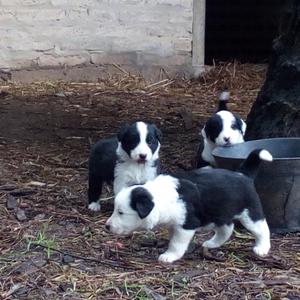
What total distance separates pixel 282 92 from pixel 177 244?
213 centimetres

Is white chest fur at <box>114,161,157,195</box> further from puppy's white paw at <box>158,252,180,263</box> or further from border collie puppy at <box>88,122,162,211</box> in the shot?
puppy's white paw at <box>158,252,180,263</box>

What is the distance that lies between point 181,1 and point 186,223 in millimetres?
7178

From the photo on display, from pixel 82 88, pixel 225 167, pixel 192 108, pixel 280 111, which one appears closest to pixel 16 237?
pixel 225 167

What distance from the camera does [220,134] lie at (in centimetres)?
706

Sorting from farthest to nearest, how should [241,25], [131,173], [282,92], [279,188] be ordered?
[241,25] → [282,92] → [131,173] → [279,188]

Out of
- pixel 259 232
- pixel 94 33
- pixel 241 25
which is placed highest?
pixel 259 232

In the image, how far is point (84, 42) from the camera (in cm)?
1234

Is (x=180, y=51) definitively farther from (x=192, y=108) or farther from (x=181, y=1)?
(x=192, y=108)

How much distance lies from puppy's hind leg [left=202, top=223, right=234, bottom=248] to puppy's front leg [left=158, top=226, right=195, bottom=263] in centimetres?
24

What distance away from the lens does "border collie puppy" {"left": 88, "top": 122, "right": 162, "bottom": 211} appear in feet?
21.3

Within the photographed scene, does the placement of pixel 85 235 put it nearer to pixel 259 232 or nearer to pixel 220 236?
pixel 220 236

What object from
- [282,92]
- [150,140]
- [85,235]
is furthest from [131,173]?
[282,92]

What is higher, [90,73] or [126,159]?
[126,159]

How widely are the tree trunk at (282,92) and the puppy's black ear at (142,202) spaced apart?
207 centimetres
